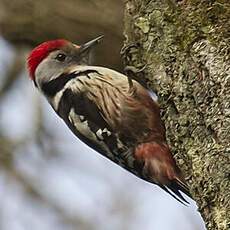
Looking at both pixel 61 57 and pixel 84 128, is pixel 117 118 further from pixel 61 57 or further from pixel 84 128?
pixel 61 57

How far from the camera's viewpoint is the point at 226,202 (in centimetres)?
188

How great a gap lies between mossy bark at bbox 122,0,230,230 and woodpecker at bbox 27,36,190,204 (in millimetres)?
540

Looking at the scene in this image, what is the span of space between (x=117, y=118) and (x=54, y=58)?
555mm

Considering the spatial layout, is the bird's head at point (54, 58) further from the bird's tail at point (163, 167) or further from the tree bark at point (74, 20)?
the bird's tail at point (163, 167)

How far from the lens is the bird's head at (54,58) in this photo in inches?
133

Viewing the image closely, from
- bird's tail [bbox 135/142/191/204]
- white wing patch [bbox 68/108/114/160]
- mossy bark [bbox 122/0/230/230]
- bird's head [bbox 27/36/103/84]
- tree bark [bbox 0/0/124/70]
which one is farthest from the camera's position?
tree bark [bbox 0/0/124/70]

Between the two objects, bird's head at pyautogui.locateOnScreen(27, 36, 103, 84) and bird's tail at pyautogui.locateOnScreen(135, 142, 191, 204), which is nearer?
bird's tail at pyautogui.locateOnScreen(135, 142, 191, 204)

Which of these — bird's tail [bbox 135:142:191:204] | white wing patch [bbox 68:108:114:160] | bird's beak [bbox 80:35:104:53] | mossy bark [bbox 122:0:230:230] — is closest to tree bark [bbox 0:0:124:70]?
bird's beak [bbox 80:35:104:53]

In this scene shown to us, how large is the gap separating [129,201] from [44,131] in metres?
1.01

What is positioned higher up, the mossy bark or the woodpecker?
the mossy bark

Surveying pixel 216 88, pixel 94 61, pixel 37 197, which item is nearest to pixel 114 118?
pixel 94 61

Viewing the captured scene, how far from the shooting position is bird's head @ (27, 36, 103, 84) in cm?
338

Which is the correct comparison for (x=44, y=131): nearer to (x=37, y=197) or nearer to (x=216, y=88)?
(x=37, y=197)

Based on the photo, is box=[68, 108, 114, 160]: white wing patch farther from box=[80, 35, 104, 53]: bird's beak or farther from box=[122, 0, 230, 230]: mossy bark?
box=[122, 0, 230, 230]: mossy bark
